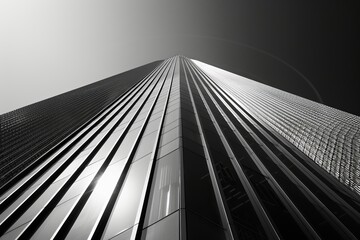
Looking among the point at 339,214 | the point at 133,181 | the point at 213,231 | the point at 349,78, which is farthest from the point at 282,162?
the point at 349,78

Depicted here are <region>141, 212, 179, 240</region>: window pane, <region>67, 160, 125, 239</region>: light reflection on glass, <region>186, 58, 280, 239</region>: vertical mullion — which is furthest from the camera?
<region>67, 160, 125, 239</region>: light reflection on glass

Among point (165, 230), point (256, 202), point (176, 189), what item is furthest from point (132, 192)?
point (256, 202)

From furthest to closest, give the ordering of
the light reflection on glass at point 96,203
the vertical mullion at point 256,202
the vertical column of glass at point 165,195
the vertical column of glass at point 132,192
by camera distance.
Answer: the light reflection on glass at point 96,203, the vertical column of glass at point 132,192, the vertical mullion at point 256,202, the vertical column of glass at point 165,195

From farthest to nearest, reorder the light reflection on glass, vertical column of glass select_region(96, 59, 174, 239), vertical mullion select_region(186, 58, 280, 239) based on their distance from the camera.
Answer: the light reflection on glass → vertical column of glass select_region(96, 59, 174, 239) → vertical mullion select_region(186, 58, 280, 239)

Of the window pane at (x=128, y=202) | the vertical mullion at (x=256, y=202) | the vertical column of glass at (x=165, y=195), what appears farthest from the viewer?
the window pane at (x=128, y=202)

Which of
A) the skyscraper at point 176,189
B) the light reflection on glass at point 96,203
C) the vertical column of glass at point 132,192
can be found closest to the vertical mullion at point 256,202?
the skyscraper at point 176,189

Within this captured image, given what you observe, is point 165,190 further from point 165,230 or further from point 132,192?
point 165,230

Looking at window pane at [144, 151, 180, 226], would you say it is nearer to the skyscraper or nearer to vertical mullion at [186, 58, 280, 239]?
the skyscraper

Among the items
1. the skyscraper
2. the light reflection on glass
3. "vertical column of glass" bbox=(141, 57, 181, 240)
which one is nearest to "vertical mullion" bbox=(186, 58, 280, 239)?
the skyscraper

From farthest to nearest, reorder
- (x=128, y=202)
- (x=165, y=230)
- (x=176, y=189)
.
A: 1. (x=128, y=202)
2. (x=176, y=189)
3. (x=165, y=230)

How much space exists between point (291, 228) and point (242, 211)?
1.30 metres

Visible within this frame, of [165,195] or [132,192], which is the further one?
[132,192]

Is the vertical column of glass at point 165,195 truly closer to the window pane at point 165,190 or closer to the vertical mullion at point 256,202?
the window pane at point 165,190

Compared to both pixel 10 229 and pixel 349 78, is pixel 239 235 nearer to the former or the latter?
pixel 10 229
